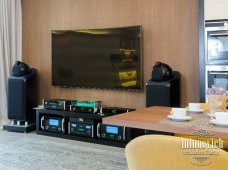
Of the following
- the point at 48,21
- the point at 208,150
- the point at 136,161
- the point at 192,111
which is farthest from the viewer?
the point at 48,21

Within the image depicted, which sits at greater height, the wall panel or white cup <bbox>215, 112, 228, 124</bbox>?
the wall panel

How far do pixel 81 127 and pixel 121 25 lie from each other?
156 centimetres

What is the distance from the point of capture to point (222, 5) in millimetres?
3199

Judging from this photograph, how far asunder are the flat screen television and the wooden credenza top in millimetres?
2514

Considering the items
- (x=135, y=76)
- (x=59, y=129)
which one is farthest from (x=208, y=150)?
(x=59, y=129)

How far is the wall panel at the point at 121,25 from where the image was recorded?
3.91 metres

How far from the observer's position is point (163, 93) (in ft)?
11.9

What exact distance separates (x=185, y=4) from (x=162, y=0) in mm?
330

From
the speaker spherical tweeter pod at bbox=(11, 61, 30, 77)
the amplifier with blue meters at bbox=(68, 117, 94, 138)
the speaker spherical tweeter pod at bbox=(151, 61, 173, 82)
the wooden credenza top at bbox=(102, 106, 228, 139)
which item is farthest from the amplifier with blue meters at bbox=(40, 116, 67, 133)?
the wooden credenza top at bbox=(102, 106, 228, 139)

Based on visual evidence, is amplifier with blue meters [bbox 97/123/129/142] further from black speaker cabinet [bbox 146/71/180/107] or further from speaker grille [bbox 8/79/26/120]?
speaker grille [bbox 8/79/26/120]

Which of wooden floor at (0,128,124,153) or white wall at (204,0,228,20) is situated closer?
white wall at (204,0,228,20)

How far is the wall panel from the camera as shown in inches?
154

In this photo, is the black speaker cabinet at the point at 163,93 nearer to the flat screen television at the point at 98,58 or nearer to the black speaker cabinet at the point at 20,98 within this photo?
the flat screen television at the point at 98,58

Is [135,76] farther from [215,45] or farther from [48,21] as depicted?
[48,21]
